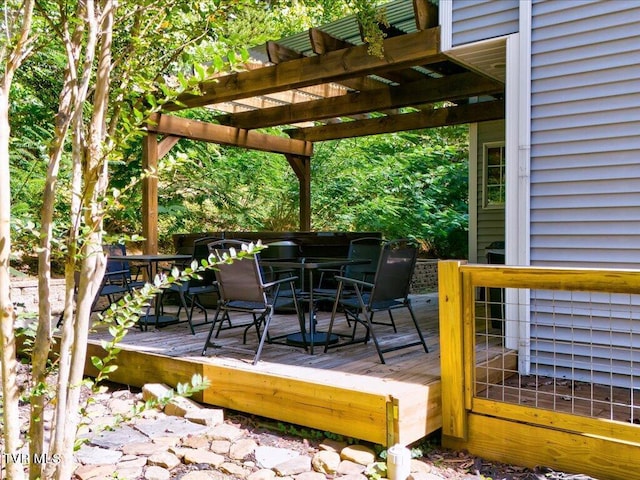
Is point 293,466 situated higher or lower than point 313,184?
lower

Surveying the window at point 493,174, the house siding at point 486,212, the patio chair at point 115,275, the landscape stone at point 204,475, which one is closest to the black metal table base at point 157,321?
the patio chair at point 115,275

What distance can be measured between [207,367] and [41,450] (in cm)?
215

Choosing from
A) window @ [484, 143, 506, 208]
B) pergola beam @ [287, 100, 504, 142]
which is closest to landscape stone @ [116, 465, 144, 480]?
pergola beam @ [287, 100, 504, 142]

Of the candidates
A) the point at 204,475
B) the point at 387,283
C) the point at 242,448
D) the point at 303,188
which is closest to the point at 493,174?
the point at 303,188

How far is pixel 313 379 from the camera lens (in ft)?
10.9

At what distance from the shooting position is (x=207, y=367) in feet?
12.3

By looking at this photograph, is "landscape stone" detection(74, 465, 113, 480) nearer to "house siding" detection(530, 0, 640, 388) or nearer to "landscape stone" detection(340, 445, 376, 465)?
"landscape stone" detection(340, 445, 376, 465)

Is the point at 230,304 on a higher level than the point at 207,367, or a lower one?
higher

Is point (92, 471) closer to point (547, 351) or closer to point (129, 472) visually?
point (129, 472)

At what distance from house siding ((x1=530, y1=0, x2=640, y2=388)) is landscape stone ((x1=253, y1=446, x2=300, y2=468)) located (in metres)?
1.89

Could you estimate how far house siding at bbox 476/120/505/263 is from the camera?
7.79 metres

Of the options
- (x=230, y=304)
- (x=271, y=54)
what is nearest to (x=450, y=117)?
(x=271, y=54)

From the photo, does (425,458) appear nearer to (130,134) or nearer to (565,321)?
(565,321)

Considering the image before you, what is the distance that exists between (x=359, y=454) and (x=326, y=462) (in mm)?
205
